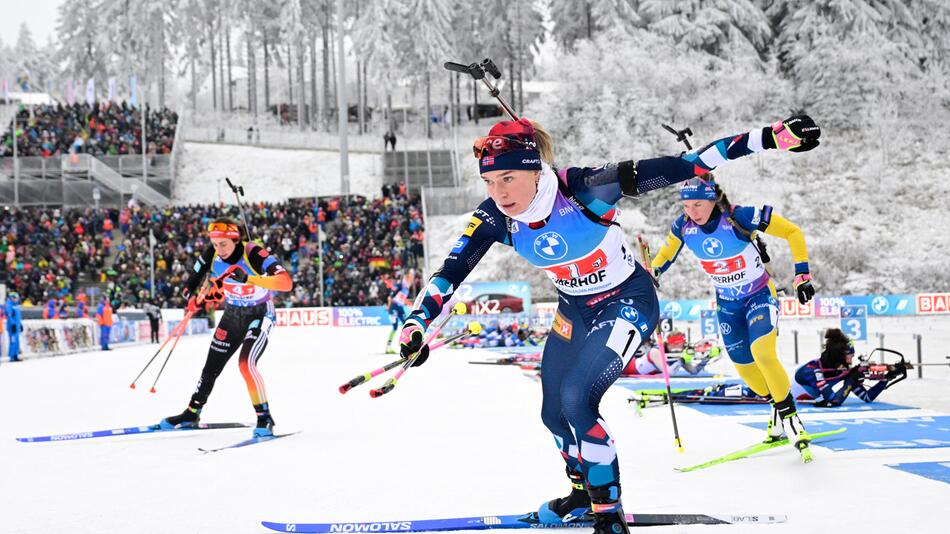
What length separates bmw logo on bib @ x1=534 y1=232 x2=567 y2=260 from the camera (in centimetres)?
436

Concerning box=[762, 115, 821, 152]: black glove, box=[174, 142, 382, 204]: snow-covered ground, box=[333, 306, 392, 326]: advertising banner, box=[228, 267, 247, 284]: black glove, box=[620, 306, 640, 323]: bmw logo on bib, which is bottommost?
box=[333, 306, 392, 326]: advertising banner

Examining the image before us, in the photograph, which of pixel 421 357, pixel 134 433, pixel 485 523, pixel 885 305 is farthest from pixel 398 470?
pixel 885 305

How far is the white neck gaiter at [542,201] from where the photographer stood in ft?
14.0

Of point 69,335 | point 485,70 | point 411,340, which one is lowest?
point 69,335

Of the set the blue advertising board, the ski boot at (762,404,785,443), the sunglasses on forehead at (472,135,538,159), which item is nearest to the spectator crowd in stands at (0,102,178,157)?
the blue advertising board

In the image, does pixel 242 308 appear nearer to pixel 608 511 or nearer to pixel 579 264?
pixel 579 264

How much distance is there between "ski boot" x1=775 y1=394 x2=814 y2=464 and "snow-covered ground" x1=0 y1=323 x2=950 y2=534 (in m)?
0.19

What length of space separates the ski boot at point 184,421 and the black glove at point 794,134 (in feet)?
21.3

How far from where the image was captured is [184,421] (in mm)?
8438

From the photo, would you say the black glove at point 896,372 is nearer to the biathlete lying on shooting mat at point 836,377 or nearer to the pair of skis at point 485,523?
the biathlete lying on shooting mat at point 836,377

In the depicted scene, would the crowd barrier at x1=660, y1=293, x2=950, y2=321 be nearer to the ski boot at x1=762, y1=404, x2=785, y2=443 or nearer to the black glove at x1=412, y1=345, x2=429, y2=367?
the ski boot at x1=762, y1=404, x2=785, y2=443

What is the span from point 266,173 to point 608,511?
51421 mm

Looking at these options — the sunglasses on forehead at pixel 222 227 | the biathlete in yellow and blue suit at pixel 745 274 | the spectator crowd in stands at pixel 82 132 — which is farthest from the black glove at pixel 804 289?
the spectator crowd in stands at pixel 82 132

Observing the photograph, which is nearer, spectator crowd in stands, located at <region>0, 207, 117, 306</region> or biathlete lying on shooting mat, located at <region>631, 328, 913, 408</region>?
biathlete lying on shooting mat, located at <region>631, 328, 913, 408</region>
